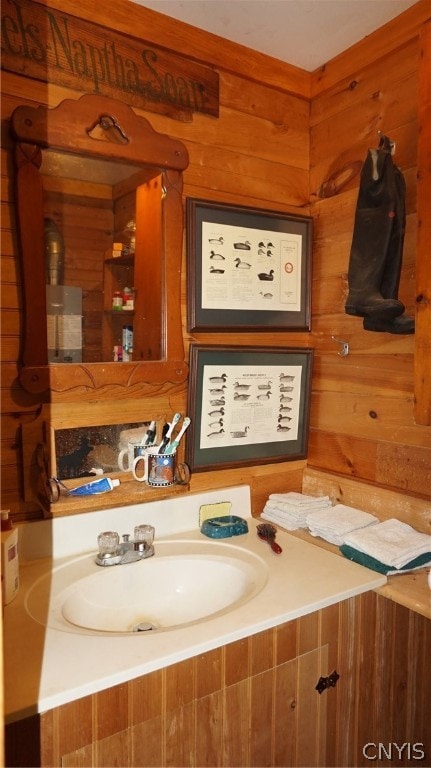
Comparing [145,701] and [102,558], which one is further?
[102,558]

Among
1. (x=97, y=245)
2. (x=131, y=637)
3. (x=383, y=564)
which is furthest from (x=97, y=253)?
(x=383, y=564)

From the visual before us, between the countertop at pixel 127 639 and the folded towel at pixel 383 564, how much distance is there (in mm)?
17

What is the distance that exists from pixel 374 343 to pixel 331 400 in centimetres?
25

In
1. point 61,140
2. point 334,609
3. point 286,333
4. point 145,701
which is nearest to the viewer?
point 145,701

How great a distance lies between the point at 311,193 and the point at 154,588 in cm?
131

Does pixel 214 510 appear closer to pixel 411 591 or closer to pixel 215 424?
pixel 215 424

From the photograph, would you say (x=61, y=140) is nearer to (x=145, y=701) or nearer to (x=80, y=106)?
(x=80, y=106)

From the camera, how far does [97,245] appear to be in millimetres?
1314

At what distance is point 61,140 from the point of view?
4.12ft

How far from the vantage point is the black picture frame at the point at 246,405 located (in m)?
A: 1.52

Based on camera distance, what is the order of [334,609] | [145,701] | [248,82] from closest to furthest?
[145,701]
[334,609]
[248,82]

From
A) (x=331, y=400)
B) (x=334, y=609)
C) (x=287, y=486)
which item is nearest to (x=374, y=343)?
(x=331, y=400)

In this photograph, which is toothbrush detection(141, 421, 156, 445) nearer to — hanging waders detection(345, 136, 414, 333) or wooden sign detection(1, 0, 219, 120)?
hanging waders detection(345, 136, 414, 333)

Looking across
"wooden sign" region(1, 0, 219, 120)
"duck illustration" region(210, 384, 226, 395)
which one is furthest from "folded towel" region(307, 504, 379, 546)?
"wooden sign" region(1, 0, 219, 120)
